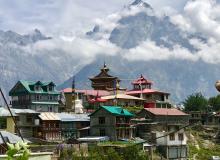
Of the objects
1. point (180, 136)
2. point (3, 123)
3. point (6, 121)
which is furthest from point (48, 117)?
point (180, 136)

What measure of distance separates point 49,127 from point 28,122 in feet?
10.7

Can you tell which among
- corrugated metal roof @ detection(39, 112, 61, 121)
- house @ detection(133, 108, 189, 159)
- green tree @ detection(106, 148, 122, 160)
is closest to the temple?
house @ detection(133, 108, 189, 159)

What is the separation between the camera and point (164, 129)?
82625 millimetres

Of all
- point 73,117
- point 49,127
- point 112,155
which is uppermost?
point 73,117

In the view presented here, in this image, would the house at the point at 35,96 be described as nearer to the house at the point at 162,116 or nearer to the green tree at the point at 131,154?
the house at the point at 162,116

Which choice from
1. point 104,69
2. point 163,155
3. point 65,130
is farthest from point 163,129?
point 104,69

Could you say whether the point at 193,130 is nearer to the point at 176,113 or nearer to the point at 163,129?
the point at 176,113

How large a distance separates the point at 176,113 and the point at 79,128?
19.1 m

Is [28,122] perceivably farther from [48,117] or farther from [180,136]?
[180,136]

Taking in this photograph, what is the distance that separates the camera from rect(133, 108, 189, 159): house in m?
75.4

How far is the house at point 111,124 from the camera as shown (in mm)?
76375

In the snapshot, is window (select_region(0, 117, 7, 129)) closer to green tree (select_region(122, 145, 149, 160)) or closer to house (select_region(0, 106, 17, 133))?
house (select_region(0, 106, 17, 133))

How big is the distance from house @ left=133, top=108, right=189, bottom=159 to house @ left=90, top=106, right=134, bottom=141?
3241 millimetres

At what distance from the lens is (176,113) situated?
302 ft
